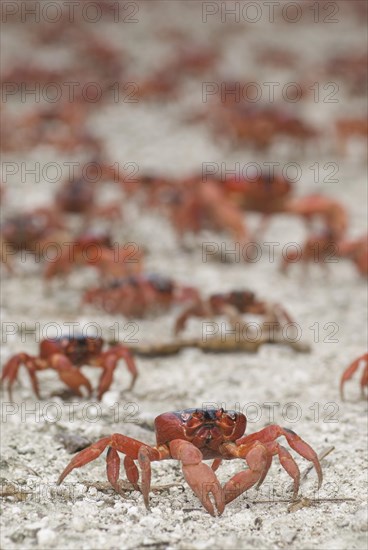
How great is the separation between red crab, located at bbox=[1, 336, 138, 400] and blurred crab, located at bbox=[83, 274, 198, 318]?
165cm

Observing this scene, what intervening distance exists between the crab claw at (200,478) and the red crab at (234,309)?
3013 mm

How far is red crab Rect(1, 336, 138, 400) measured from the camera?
16.4 ft

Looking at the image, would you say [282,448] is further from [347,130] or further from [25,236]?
[347,130]

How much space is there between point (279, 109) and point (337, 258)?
567cm

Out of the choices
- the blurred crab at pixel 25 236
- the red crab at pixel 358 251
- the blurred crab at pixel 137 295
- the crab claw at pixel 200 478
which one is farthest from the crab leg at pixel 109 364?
the red crab at pixel 358 251

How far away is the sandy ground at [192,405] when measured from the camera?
3.50m

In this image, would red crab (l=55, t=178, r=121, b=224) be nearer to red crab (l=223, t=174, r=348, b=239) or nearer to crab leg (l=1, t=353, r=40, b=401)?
red crab (l=223, t=174, r=348, b=239)

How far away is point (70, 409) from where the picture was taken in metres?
5.03

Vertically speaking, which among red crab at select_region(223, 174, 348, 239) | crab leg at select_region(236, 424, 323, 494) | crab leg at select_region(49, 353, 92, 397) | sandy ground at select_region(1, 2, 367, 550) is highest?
red crab at select_region(223, 174, 348, 239)

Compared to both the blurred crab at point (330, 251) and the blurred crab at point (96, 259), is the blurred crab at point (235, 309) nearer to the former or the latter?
the blurred crab at point (96, 259)

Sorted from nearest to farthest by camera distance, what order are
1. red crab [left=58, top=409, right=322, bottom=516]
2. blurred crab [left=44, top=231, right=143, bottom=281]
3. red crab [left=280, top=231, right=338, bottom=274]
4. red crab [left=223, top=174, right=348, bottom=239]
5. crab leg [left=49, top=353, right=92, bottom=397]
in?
red crab [left=58, top=409, right=322, bottom=516]
crab leg [left=49, top=353, right=92, bottom=397]
blurred crab [left=44, top=231, right=143, bottom=281]
red crab [left=280, top=231, right=338, bottom=274]
red crab [left=223, top=174, right=348, bottom=239]

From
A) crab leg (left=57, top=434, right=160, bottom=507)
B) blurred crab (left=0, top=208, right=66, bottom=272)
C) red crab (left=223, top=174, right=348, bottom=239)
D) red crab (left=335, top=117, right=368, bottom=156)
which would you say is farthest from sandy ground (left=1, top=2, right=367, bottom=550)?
red crab (left=335, top=117, right=368, bottom=156)

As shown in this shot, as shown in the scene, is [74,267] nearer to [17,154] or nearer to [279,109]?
[17,154]

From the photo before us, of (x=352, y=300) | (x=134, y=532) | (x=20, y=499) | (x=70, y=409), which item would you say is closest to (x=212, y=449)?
(x=134, y=532)
